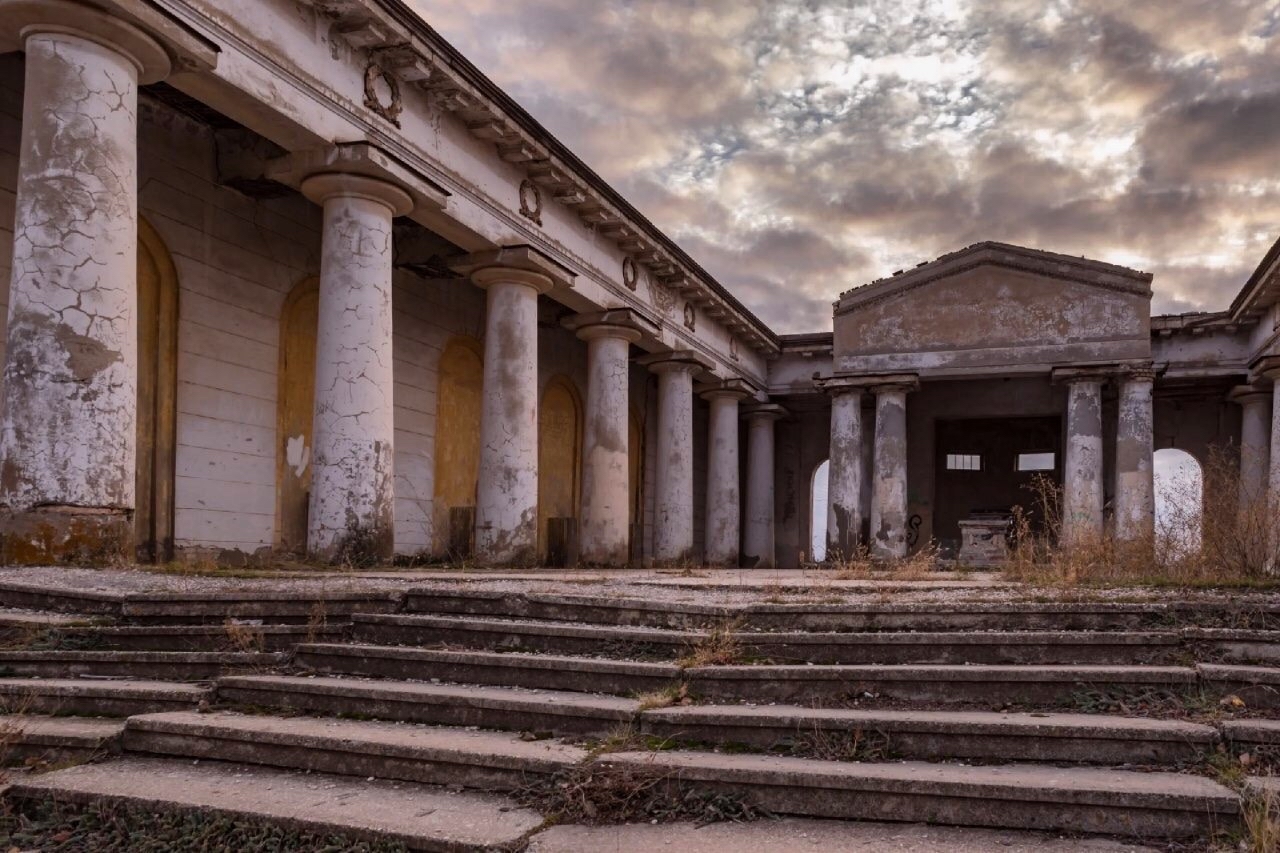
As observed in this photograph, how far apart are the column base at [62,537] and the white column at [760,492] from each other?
20.0 metres

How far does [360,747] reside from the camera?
4.10 m

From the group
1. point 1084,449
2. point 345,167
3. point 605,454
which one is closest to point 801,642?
point 345,167

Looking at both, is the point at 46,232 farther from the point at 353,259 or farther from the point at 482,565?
the point at 482,565

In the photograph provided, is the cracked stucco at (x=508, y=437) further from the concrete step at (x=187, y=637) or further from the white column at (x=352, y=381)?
the concrete step at (x=187, y=637)

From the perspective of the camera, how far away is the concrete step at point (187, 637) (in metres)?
5.54

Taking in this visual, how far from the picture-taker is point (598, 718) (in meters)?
4.33

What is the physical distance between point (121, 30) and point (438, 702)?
22.5 feet

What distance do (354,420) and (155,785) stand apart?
731 cm

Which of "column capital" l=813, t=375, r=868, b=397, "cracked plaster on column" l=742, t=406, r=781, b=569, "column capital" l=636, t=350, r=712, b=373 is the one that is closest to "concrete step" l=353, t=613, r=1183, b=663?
"column capital" l=636, t=350, r=712, b=373

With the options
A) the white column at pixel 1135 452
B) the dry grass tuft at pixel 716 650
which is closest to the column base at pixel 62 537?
the dry grass tuft at pixel 716 650

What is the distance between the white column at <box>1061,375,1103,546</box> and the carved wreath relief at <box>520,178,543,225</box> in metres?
12.3

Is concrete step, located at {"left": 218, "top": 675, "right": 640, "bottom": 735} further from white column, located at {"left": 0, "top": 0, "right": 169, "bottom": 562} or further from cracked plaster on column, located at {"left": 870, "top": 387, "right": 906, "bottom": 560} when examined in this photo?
cracked plaster on column, located at {"left": 870, "top": 387, "right": 906, "bottom": 560}

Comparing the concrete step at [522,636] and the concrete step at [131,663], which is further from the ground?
the concrete step at [522,636]

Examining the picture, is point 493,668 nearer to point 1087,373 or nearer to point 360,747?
point 360,747
